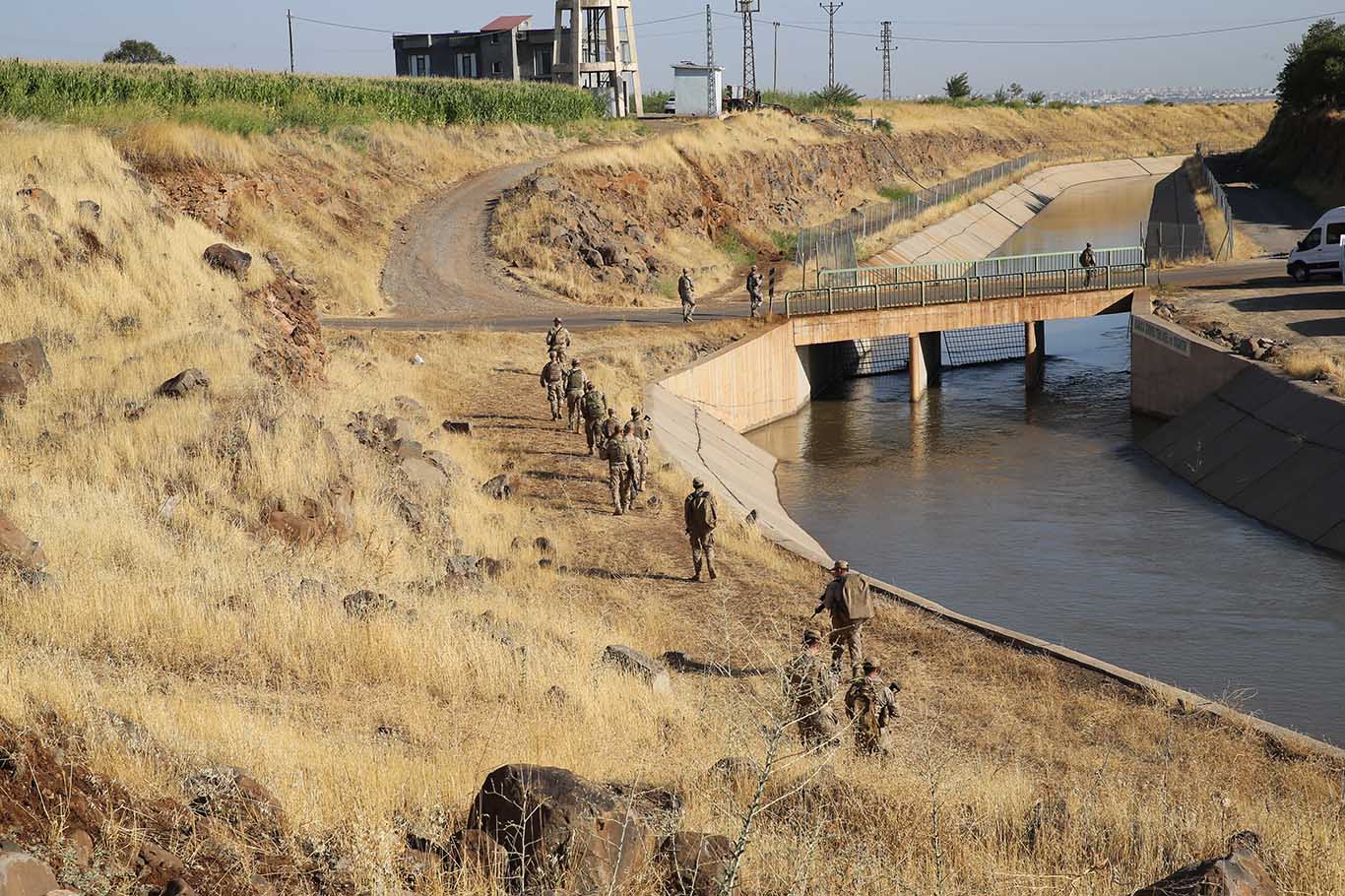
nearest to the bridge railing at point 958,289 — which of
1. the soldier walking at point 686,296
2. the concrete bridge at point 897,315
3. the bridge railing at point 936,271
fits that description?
the concrete bridge at point 897,315

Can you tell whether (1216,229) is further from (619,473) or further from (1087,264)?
(619,473)

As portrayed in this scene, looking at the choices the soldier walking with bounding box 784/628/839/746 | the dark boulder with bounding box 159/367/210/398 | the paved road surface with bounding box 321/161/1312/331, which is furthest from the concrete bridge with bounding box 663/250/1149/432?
Answer: the soldier walking with bounding box 784/628/839/746

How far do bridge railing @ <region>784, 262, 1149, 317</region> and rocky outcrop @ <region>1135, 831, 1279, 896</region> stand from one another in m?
33.2

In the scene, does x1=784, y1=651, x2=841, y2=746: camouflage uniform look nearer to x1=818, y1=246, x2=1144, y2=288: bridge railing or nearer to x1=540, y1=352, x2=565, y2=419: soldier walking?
x1=540, y1=352, x2=565, y2=419: soldier walking

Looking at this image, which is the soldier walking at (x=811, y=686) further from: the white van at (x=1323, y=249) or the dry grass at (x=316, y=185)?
the white van at (x=1323, y=249)

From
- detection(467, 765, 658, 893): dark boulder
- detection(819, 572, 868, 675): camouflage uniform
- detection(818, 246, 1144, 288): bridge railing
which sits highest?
detection(818, 246, 1144, 288): bridge railing

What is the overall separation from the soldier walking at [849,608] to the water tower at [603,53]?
73.3 metres

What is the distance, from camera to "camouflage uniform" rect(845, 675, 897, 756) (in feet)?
39.2

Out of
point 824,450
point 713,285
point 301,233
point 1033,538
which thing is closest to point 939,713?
point 1033,538

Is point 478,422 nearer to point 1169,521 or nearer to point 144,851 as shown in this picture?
point 1169,521

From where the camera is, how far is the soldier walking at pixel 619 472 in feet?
72.3

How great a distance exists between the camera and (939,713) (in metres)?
14.4

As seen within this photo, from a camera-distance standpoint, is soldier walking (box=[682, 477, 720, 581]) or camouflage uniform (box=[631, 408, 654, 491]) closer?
soldier walking (box=[682, 477, 720, 581])

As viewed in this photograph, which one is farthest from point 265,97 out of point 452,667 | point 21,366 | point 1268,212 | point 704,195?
point 1268,212
